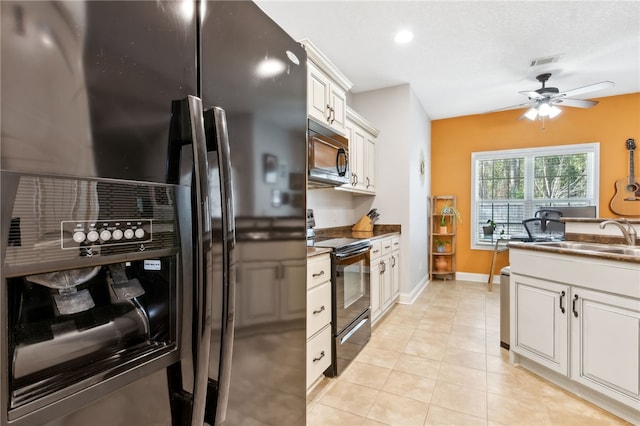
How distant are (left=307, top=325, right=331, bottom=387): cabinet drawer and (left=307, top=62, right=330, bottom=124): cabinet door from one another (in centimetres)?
157

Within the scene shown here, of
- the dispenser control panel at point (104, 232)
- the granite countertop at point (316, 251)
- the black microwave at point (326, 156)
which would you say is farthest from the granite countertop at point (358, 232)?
the dispenser control panel at point (104, 232)

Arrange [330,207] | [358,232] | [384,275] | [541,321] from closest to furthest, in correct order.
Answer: [541,321], [384,275], [330,207], [358,232]

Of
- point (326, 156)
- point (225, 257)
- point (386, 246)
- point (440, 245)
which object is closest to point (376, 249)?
point (386, 246)

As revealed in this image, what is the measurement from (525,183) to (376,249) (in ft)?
11.5

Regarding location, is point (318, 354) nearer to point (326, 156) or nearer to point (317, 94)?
point (326, 156)

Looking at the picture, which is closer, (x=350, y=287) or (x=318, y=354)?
(x=318, y=354)

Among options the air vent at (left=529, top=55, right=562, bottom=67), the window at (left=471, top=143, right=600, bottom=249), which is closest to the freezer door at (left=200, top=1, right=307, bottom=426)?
the air vent at (left=529, top=55, right=562, bottom=67)

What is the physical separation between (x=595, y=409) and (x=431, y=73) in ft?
11.5

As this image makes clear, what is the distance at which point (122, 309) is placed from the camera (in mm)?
669

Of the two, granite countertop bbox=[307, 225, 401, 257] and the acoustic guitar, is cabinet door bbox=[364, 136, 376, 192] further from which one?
the acoustic guitar

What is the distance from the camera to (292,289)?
1289 mm

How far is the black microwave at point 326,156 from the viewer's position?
7.78 ft

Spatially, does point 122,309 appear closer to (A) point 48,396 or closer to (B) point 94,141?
(A) point 48,396

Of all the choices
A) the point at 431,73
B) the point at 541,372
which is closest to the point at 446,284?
the point at 541,372
